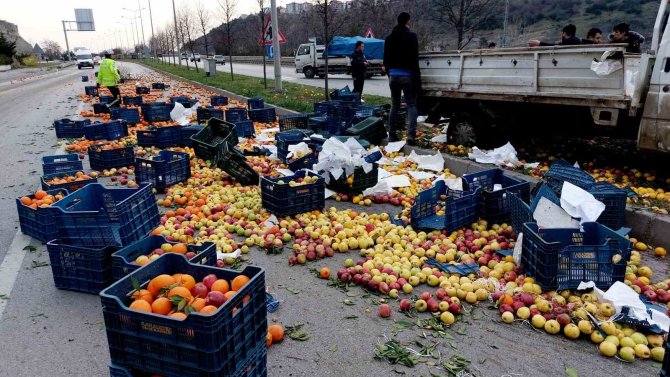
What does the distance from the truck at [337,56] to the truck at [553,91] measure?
21.4m

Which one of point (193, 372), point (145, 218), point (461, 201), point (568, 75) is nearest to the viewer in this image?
point (193, 372)

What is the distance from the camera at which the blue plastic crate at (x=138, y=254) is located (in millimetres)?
3730

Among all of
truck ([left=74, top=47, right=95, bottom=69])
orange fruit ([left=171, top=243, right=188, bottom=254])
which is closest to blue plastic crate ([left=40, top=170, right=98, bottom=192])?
orange fruit ([left=171, top=243, right=188, bottom=254])

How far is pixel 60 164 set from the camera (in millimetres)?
7633

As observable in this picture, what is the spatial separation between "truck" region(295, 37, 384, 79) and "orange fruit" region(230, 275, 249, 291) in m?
28.6

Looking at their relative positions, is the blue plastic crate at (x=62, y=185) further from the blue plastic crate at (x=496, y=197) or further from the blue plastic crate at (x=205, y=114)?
the blue plastic crate at (x=205, y=114)

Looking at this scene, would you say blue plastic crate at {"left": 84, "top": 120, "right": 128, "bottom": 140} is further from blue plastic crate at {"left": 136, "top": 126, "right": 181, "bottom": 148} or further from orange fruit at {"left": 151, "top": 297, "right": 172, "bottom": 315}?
orange fruit at {"left": 151, "top": 297, "right": 172, "bottom": 315}

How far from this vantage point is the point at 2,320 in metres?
3.97

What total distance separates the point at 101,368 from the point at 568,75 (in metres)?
7.17

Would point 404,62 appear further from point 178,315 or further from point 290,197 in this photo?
point 178,315

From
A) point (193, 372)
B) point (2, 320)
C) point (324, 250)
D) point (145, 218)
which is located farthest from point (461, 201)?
point (2, 320)

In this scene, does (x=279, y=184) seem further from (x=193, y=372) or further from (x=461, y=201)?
(x=193, y=372)

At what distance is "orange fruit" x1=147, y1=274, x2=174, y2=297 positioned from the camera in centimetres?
286

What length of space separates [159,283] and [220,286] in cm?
40
